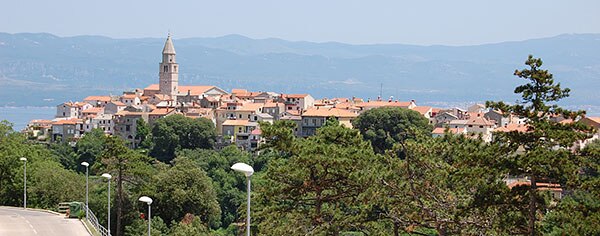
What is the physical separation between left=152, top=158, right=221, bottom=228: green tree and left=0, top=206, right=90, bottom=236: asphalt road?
1293 centimetres

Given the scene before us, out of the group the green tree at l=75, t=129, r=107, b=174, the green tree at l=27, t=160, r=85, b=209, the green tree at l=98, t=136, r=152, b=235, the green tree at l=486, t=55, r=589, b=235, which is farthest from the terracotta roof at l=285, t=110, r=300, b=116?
the green tree at l=486, t=55, r=589, b=235

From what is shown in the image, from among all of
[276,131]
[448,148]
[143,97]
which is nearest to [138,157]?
[276,131]

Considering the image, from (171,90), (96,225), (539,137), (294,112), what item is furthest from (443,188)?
(171,90)

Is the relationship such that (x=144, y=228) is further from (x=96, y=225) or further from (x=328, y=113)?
(x=328, y=113)

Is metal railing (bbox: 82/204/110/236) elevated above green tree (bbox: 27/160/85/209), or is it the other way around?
metal railing (bbox: 82/204/110/236)

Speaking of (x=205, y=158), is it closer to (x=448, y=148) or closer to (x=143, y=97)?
(x=143, y=97)

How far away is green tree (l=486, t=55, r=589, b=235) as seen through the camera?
1922 centimetres

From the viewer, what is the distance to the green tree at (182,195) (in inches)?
1996

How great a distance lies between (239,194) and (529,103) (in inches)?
2069

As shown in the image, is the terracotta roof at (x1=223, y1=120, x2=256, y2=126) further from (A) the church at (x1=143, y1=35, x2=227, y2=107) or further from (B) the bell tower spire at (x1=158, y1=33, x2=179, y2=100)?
(B) the bell tower spire at (x1=158, y1=33, x2=179, y2=100)

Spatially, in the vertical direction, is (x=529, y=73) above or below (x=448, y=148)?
above

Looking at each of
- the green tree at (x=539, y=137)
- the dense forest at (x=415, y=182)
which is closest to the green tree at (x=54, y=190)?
the dense forest at (x=415, y=182)

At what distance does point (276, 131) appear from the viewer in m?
28.9

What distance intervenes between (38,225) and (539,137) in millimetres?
18991
